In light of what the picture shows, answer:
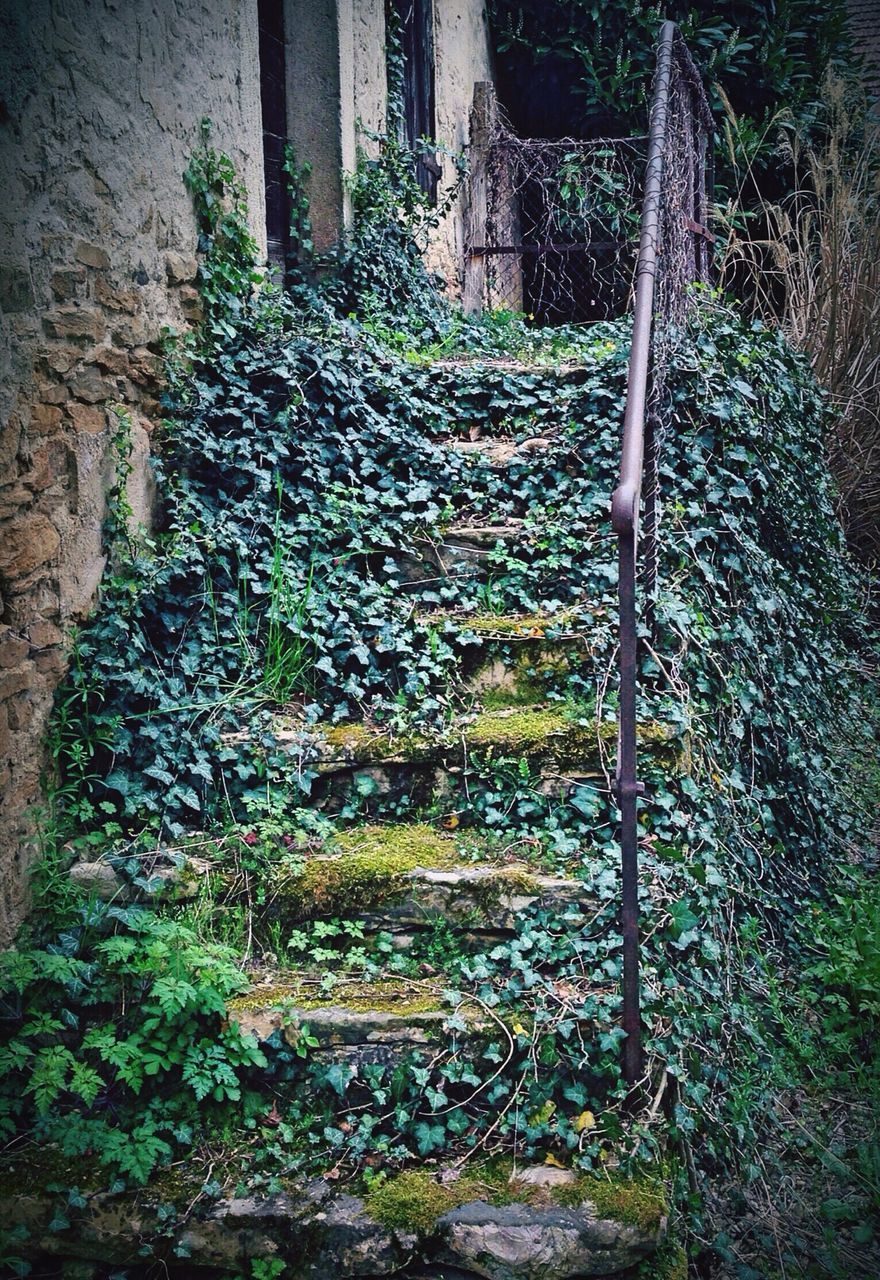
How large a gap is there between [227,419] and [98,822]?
5.30 feet

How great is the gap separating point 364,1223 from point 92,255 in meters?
2.93

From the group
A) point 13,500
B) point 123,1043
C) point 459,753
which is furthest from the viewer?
point 459,753

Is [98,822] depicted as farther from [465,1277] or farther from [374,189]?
[374,189]

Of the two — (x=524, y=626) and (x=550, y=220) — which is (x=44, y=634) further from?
(x=550, y=220)

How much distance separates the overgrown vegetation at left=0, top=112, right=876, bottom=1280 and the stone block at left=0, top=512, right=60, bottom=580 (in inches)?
12.4

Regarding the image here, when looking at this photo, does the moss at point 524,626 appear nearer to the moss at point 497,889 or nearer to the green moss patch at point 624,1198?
the moss at point 497,889

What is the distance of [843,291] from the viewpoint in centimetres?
561

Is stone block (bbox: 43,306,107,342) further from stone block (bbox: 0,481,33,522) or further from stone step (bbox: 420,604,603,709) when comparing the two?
stone step (bbox: 420,604,603,709)

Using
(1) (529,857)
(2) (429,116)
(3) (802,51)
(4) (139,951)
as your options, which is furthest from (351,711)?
(3) (802,51)

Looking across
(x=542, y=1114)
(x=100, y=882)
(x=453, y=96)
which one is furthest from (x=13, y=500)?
(x=453, y=96)

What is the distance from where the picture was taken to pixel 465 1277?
6.76ft

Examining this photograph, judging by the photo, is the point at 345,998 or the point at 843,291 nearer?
the point at 345,998

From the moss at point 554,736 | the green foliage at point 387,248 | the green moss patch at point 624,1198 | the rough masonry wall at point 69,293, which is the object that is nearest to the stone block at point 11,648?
the rough masonry wall at point 69,293

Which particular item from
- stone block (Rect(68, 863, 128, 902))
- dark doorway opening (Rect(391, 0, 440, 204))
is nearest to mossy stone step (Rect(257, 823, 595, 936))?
stone block (Rect(68, 863, 128, 902))
